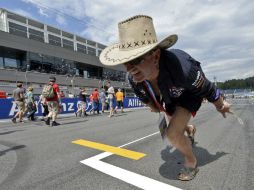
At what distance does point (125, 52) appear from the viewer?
237 centimetres

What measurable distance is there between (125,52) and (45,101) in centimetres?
1024

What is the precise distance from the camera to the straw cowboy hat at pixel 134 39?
2314mm

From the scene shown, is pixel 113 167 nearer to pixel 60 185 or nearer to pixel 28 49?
pixel 60 185

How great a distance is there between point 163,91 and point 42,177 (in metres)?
1.83

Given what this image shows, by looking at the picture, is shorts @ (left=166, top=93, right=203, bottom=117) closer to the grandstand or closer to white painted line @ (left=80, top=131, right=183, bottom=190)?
white painted line @ (left=80, top=131, right=183, bottom=190)

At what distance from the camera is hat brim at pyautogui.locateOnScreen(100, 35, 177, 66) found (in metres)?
2.26

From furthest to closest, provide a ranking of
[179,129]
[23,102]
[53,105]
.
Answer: [23,102]
[53,105]
[179,129]

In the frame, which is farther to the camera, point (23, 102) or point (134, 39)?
point (23, 102)

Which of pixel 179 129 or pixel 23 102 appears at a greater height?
pixel 23 102

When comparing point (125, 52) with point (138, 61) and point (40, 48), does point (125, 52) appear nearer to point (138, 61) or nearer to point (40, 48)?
point (138, 61)

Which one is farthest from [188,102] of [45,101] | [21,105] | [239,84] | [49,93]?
[239,84]

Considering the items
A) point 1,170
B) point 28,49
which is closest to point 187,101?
point 1,170

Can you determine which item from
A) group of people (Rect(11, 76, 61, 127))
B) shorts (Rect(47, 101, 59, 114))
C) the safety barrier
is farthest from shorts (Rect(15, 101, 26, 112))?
shorts (Rect(47, 101, 59, 114))

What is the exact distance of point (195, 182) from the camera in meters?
2.90
